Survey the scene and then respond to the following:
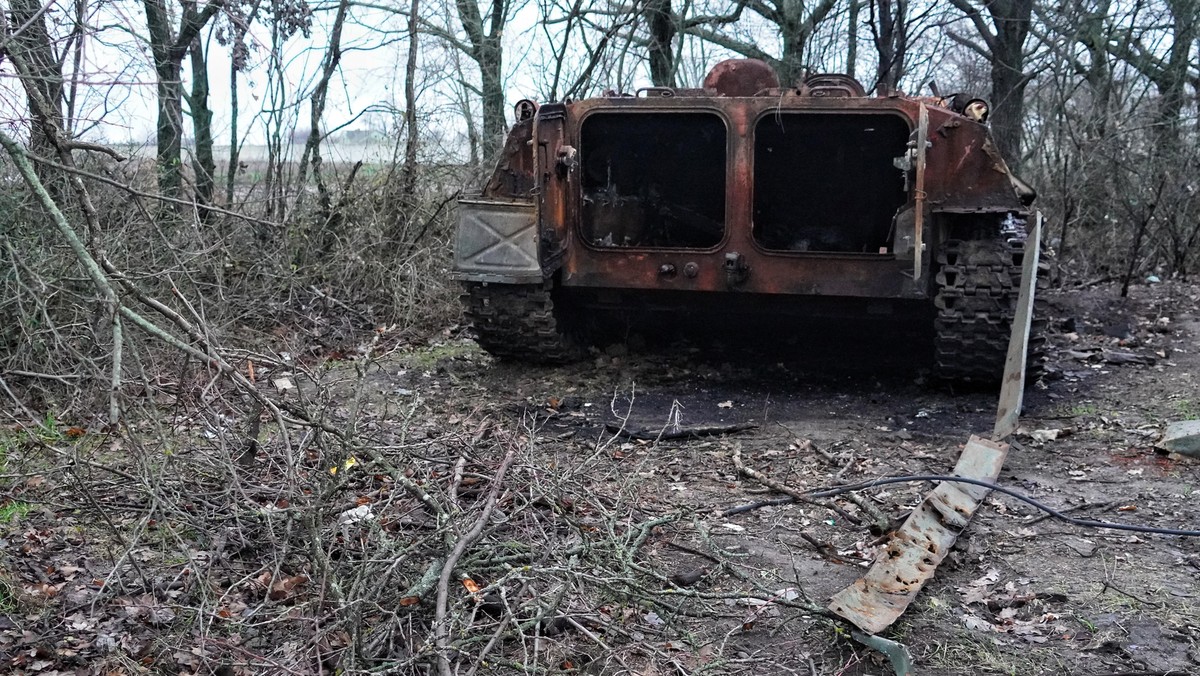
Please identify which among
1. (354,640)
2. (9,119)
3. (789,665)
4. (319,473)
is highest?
(9,119)

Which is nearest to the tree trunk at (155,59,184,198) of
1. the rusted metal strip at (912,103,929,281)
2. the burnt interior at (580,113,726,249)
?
the burnt interior at (580,113,726,249)

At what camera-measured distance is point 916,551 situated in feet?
12.7

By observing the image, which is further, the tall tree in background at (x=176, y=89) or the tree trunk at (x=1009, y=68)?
the tree trunk at (x=1009, y=68)

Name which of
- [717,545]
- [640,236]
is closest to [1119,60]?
[640,236]

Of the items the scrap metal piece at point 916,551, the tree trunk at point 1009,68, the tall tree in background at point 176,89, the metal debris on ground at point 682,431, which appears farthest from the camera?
the tree trunk at point 1009,68

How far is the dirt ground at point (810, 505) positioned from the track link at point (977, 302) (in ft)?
1.02

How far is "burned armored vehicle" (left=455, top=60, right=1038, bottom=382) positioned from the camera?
615 centimetres

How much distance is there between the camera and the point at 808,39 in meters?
14.4

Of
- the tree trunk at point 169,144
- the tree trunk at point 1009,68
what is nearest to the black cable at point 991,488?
the tree trunk at point 169,144

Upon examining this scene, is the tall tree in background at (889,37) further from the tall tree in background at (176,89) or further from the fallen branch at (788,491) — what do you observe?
the fallen branch at (788,491)

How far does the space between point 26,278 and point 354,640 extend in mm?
4140

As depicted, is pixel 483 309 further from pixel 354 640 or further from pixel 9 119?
pixel 354 640

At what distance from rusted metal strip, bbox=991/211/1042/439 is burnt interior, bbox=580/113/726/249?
6.20 ft

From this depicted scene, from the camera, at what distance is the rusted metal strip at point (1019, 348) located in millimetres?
5223
